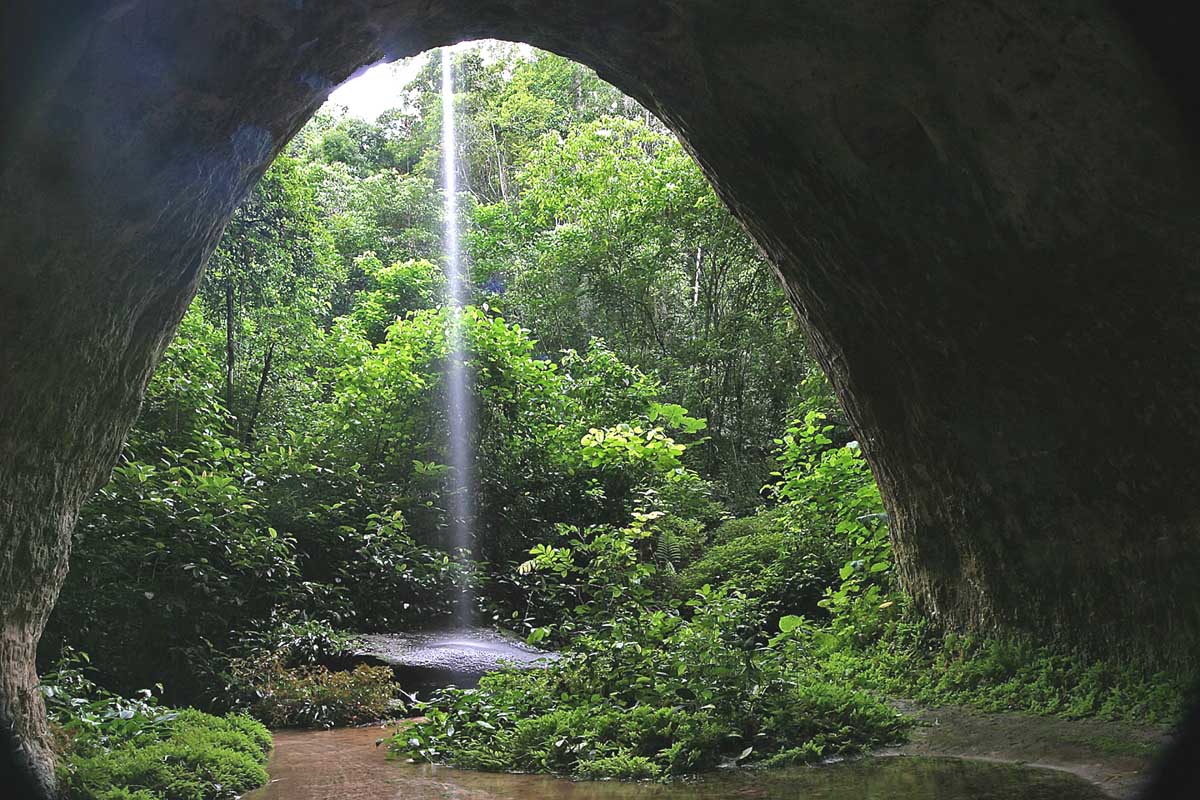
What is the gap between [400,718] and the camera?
7.82 meters

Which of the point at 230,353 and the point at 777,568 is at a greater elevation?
the point at 230,353

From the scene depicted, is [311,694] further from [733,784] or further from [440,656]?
[733,784]

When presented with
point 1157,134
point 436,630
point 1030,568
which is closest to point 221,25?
point 1157,134

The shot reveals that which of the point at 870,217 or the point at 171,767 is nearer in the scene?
the point at 171,767

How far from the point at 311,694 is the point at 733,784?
15.5ft

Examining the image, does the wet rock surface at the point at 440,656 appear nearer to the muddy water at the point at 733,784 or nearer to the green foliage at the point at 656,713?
the green foliage at the point at 656,713

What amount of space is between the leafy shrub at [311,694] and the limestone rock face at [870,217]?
3497mm

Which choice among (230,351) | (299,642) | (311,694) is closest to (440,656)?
(299,642)

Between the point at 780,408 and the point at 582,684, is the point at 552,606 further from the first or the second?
the point at 780,408

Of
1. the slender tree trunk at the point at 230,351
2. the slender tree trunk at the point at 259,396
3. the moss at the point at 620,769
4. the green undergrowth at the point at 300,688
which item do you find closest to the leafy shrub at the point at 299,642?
the green undergrowth at the point at 300,688

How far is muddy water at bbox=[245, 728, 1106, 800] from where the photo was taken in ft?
12.5

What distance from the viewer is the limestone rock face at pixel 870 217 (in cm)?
364

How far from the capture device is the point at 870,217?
5.31m

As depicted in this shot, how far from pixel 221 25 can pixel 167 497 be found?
20.0 ft
